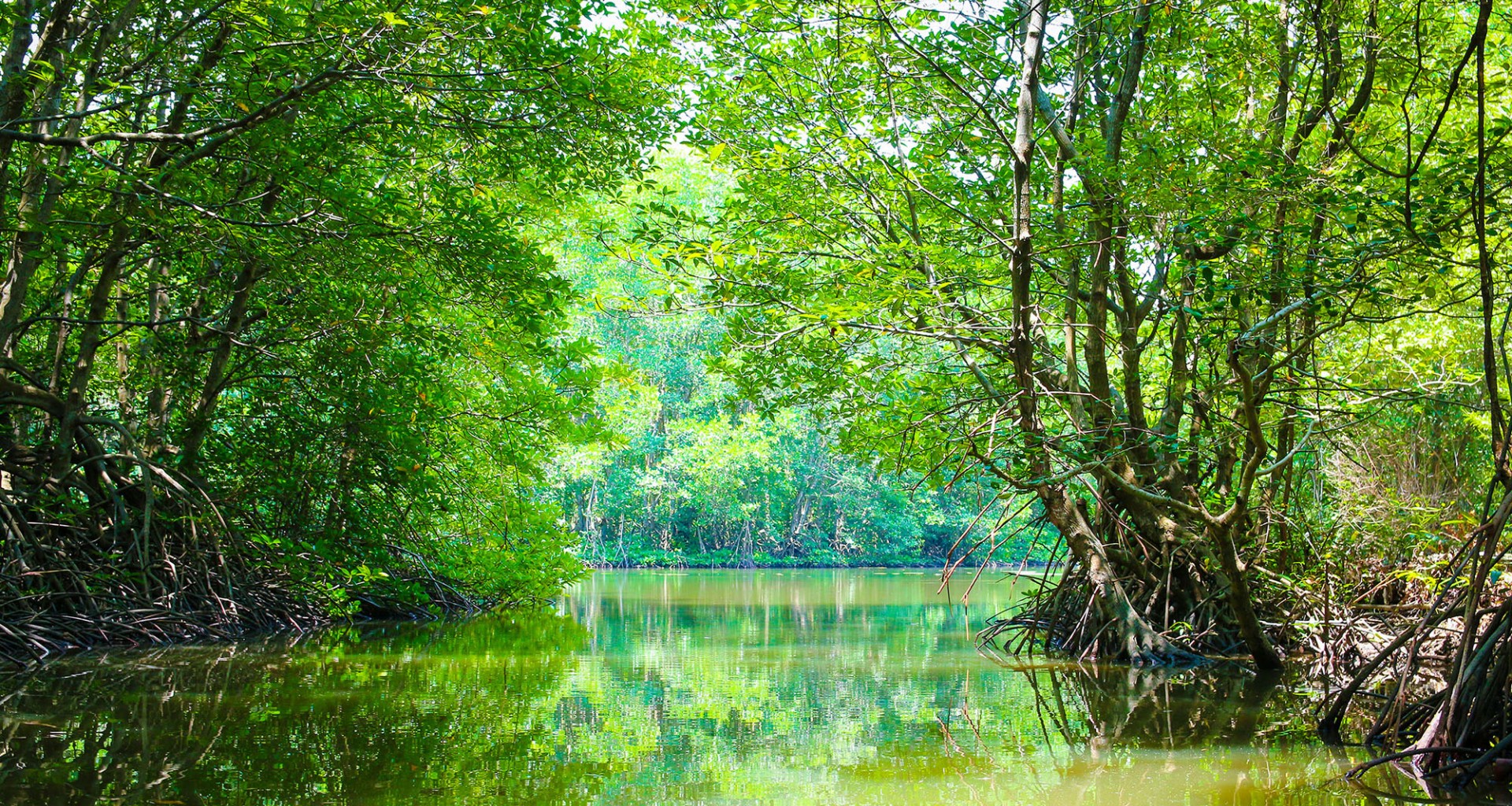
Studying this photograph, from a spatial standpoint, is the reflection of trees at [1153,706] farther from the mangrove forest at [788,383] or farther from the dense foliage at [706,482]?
the dense foliage at [706,482]

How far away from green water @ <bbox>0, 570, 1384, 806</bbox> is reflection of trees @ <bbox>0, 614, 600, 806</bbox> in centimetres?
2

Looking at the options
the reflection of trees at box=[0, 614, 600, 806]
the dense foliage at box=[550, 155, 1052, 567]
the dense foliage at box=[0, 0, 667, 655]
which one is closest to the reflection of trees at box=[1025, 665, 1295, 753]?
the reflection of trees at box=[0, 614, 600, 806]

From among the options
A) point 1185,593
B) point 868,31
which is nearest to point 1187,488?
point 1185,593

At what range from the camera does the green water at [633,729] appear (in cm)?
333

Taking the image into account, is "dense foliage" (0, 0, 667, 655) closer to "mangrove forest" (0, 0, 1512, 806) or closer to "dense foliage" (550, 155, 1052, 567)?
"mangrove forest" (0, 0, 1512, 806)

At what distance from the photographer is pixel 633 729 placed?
439 centimetres

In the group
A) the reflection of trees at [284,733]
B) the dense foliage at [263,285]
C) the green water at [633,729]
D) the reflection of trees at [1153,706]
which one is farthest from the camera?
the dense foliage at [263,285]

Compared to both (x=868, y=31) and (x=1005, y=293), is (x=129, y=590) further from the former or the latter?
(x=1005, y=293)

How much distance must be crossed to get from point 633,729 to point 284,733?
1341 mm

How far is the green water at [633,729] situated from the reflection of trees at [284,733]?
0.02 metres

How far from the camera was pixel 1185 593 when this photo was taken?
7297 mm

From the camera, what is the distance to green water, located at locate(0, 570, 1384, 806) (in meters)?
3.33

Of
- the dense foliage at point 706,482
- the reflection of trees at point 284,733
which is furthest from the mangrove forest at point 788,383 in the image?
the dense foliage at point 706,482

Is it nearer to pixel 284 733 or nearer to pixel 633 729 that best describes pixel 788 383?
pixel 633 729
